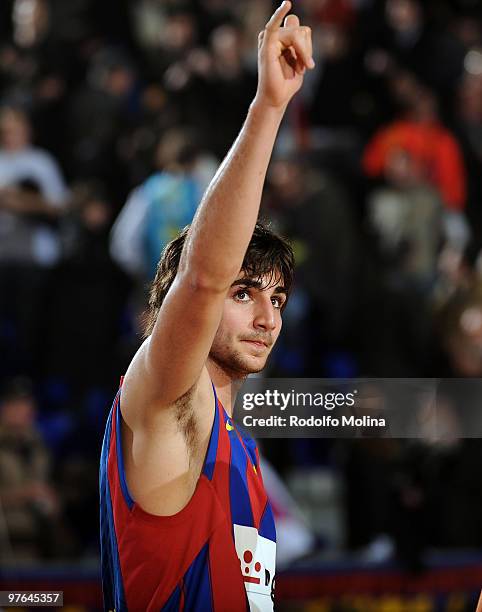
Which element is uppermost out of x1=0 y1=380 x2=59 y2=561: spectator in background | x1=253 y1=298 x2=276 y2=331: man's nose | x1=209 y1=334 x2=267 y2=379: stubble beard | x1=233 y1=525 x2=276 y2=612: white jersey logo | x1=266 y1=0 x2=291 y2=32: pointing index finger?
x1=0 y1=380 x2=59 y2=561: spectator in background

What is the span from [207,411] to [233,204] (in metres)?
0.51

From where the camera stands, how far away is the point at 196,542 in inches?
77.9

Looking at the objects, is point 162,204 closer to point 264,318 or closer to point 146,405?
point 264,318

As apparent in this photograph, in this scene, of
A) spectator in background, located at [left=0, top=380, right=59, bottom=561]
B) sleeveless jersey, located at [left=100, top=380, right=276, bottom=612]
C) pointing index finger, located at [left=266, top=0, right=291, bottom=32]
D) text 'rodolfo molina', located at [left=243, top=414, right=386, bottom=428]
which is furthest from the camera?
spectator in background, located at [left=0, top=380, right=59, bottom=561]

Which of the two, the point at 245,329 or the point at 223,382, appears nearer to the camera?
the point at 245,329

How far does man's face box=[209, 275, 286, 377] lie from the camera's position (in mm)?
2092

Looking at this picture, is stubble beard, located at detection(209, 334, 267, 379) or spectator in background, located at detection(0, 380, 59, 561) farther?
spectator in background, located at detection(0, 380, 59, 561)

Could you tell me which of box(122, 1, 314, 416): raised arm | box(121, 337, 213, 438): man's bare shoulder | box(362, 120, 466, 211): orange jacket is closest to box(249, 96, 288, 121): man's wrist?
box(122, 1, 314, 416): raised arm

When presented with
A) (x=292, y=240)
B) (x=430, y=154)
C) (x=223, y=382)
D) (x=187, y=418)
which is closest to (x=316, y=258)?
(x=292, y=240)

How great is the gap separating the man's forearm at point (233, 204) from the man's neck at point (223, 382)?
50 cm

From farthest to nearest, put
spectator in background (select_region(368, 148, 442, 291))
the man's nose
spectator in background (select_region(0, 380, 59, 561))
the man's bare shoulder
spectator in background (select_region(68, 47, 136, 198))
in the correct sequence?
spectator in background (select_region(68, 47, 136, 198)) → spectator in background (select_region(368, 148, 442, 291)) → spectator in background (select_region(0, 380, 59, 561)) → the man's nose → the man's bare shoulder

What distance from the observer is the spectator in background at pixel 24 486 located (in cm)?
527

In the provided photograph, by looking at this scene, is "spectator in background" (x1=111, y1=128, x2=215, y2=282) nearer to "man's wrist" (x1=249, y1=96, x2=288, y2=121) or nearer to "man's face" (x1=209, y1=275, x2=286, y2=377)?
"man's face" (x1=209, y1=275, x2=286, y2=377)

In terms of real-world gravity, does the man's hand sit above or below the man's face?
above
